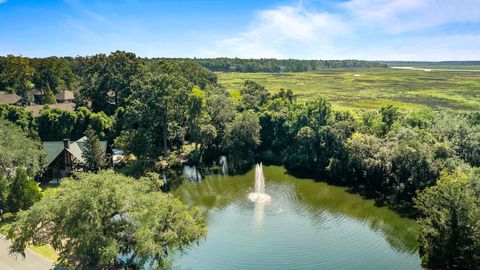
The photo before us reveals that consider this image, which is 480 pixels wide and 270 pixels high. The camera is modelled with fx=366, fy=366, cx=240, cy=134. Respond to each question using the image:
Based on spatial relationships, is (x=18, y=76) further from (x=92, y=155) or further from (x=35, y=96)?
(x=92, y=155)

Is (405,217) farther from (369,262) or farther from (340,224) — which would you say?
(369,262)

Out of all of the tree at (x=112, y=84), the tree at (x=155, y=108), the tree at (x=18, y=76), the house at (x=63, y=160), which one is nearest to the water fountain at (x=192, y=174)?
the tree at (x=155, y=108)

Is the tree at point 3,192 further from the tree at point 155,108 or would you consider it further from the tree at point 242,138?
the tree at point 242,138

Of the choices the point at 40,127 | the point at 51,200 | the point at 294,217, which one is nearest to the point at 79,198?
the point at 51,200

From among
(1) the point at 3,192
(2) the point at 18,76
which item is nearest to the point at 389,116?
(1) the point at 3,192

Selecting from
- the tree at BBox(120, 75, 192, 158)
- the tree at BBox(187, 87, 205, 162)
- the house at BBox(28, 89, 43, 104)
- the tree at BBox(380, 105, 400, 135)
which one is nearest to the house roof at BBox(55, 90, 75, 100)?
the house at BBox(28, 89, 43, 104)

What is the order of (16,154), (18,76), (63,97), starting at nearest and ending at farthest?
(16,154) < (18,76) < (63,97)

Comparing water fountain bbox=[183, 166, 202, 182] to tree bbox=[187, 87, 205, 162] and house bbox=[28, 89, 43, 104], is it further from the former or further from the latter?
house bbox=[28, 89, 43, 104]
